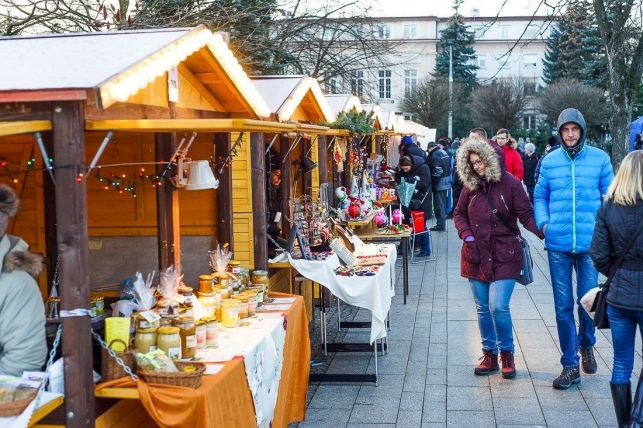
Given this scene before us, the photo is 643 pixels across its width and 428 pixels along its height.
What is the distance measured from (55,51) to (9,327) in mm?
1671

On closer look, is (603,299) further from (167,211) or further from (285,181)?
(285,181)

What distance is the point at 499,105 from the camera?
2051 inches

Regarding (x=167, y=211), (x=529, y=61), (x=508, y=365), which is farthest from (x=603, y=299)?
(x=529, y=61)

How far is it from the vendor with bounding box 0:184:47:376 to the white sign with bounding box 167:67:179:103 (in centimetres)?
192

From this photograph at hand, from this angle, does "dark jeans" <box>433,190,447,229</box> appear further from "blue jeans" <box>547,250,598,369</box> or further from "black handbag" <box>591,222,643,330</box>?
"black handbag" <box>591,222,643,330</box>

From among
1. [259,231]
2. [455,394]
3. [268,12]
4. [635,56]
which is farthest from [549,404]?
[268,12]

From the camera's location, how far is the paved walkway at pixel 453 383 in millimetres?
6379

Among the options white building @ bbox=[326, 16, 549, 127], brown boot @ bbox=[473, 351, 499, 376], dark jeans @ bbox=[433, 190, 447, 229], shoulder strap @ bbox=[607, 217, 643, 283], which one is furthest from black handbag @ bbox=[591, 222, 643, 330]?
white building @ bbox=[326, 16, 549, 127]

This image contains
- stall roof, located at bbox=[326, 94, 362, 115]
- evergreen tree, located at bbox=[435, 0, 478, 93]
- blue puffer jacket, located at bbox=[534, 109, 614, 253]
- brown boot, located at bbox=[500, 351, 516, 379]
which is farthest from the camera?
evergreen tree, located at bbox=[435, 0, 478, 93]

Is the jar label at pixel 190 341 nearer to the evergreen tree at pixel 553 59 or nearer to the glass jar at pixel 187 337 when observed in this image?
the glass jar at pixel 187 337

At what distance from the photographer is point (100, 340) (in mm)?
4328

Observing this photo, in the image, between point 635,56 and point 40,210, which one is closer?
point 40,210

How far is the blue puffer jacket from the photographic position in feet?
22.0

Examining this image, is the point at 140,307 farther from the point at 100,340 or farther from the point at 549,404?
the point at 549,404
